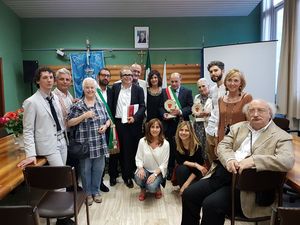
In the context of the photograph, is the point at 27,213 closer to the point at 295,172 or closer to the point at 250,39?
the point at 295,172

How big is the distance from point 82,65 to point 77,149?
2988mm

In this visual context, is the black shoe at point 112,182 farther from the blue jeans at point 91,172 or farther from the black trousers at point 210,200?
the black trousers at point 210,200

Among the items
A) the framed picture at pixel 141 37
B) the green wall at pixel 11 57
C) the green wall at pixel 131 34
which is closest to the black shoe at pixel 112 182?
the green wall at pixel 11 57

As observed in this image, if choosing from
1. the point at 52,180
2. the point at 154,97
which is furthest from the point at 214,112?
the point at 52,180

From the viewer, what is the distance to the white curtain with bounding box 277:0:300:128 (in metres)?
3.72

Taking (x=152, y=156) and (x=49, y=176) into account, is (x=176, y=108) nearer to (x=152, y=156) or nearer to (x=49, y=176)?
(x=152, y=156)

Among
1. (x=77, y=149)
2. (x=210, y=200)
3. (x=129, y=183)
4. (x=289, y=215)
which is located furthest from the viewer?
(x=129, y=183)

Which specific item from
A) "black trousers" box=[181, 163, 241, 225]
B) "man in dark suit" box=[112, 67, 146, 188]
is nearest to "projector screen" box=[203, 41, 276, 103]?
"man in dark suit" box=[112, 67, 146, 188]

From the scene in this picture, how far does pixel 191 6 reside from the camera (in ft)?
16.4

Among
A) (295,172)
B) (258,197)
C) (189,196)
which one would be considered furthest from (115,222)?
(295,172)

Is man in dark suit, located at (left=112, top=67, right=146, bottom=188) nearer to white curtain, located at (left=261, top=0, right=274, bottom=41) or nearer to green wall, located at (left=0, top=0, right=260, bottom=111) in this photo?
green wall, located at (left=0, top=0, right=260, bottom=111)

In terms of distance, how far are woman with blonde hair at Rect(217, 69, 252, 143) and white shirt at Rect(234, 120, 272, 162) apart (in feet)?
1.05

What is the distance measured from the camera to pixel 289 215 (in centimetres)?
112

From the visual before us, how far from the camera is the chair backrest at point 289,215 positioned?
1110 millimetres
